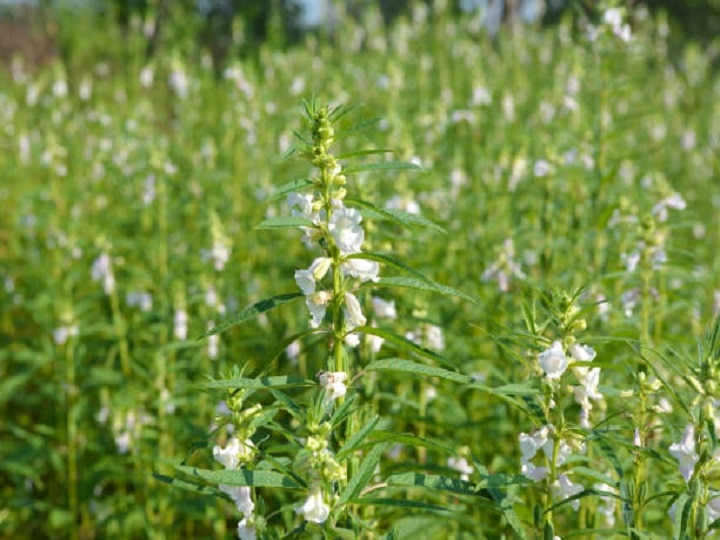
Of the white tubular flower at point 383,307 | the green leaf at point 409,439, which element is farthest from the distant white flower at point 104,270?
the green leaf at point 409,439

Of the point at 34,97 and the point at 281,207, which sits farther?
the point at 34,97

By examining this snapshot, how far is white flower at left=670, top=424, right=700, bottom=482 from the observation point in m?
1.53

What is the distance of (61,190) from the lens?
229 inches

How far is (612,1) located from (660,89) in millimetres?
7791

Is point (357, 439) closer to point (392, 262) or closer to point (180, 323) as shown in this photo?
→ point (392, 262)

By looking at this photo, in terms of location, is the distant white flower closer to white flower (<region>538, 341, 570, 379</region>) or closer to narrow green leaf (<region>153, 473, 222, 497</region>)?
narrow green leaf (<region>153, 473, 222, 497</region>)

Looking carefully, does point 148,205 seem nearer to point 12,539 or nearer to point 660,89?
point 12,539

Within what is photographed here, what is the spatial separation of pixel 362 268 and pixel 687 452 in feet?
2.33

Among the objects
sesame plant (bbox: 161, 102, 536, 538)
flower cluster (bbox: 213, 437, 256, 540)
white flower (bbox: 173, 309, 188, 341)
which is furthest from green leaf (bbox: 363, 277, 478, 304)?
white flower (bbox: 173, 309, 188, 341)

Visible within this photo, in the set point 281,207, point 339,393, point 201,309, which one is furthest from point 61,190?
point 339,393

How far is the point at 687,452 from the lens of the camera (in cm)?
152

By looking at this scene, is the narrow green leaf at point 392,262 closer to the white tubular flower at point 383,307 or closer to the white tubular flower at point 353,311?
the white tubular flower at point 353,311

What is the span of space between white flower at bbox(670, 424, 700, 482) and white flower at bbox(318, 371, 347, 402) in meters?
0.64

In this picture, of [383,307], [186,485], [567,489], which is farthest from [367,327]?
[383,307]
